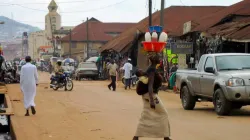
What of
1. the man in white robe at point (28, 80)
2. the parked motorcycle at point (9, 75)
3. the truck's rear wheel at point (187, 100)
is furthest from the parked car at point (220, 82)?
the parked motorcycle at point (9, 75)

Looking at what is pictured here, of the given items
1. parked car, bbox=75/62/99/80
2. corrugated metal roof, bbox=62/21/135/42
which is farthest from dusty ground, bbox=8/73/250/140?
corrugated metal roof, bbox=62/21/135/42

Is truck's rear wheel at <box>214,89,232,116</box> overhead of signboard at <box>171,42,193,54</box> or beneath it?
beneath

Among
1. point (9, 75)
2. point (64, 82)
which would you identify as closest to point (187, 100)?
point (64, 82)

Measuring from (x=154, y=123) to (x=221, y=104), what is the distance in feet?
19.7

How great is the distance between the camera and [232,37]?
2198cm

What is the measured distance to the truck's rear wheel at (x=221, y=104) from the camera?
14.6 metres

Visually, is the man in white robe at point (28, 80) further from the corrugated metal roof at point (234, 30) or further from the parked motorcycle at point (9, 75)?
the parked motorcycle at point (9, 75)

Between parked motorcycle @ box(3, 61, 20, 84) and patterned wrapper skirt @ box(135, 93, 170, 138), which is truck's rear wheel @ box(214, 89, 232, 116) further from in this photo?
parked motorcycle @ box(3, 61, 20, 84)

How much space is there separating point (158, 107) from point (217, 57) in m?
6.88

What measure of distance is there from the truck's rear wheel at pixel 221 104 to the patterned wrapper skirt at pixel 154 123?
5664mm

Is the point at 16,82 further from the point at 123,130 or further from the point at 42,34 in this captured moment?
the point at 42,34

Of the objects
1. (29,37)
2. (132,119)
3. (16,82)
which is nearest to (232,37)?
(132,119)

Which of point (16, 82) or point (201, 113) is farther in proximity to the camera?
point (16, 82)

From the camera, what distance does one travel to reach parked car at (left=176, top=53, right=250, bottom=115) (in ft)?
Answer: 46.7
